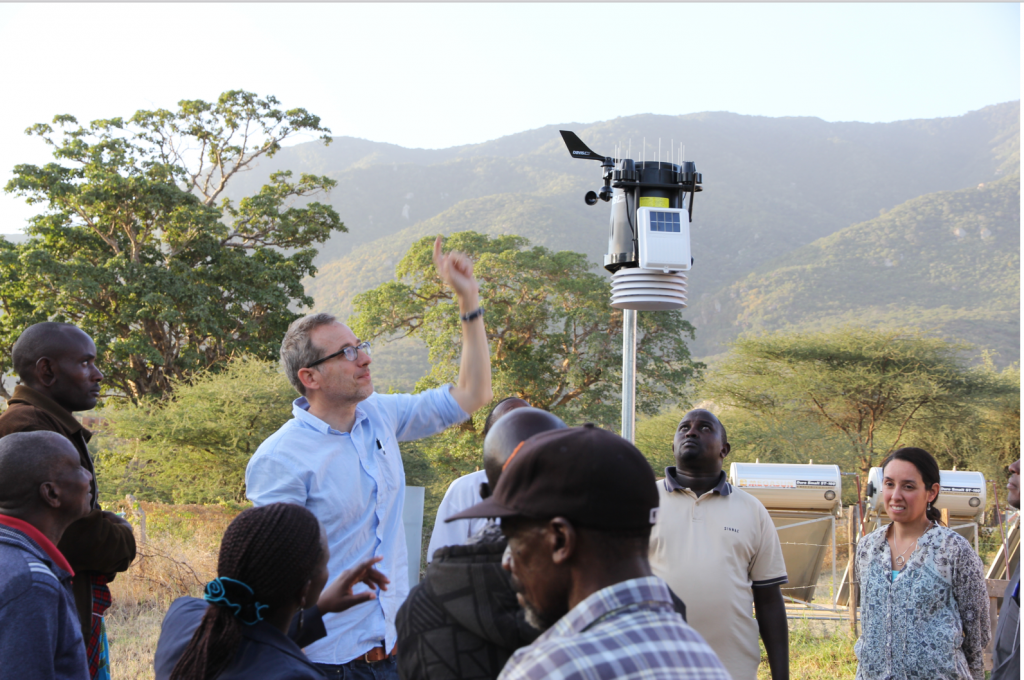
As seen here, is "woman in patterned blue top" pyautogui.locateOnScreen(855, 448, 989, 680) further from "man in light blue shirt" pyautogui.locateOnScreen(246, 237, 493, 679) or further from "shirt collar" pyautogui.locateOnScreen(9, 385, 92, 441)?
"shirt collar" pyautogui.locateOnScreen(9, 385, 92, 441)

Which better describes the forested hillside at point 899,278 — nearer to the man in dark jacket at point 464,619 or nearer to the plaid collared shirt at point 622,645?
the man in dark jacket at point 464,619

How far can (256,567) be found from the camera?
1812 millimetres

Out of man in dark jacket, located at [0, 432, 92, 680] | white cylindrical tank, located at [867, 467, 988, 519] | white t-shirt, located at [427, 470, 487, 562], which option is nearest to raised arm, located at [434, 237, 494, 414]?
white t-shirt, located at [427, 470, 487, 562]

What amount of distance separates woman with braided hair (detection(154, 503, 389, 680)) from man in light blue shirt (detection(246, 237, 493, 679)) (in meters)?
0.57

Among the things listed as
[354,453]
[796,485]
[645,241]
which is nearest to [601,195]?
[645,241]

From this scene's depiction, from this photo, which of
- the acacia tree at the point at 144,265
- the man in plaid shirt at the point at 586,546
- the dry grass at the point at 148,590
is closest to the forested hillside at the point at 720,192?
the acacia tree at the point at 144,265

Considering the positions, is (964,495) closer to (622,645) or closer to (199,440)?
(622,645)

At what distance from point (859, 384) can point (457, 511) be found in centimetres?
2418

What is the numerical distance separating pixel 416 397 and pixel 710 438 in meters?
1.39

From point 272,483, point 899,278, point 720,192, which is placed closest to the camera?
point 272,483

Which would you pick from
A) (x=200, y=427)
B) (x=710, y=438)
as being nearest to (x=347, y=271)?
(x=200, y=427)

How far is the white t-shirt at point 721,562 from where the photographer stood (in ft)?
10.5

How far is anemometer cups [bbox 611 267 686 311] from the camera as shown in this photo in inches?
198

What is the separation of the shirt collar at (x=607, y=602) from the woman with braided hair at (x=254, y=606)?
83 cm
